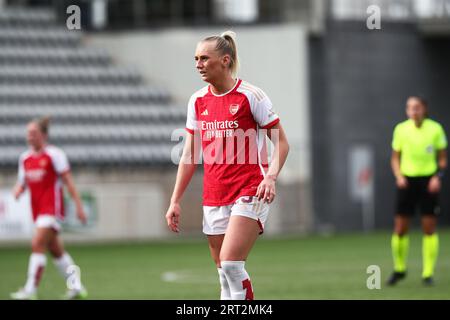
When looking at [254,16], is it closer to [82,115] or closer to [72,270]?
[82,115]

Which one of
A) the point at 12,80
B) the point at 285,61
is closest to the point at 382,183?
the point at 285,61

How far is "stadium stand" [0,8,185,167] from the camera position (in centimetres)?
2984

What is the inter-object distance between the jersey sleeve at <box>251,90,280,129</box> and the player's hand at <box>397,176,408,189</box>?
584cm

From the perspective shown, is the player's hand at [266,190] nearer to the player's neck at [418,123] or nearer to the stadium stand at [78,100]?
the player's neck at [418,123]

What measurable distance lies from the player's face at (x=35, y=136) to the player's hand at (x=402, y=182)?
4.19 metres

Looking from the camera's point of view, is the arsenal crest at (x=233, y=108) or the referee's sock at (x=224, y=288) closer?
the arsenal crest at (x=233, y=108)

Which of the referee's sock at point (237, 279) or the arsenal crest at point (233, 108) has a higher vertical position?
the arsenal crest at point (233, 108)

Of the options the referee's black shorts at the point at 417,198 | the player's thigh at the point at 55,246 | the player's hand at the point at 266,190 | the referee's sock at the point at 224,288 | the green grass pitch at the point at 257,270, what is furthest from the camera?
the referee's black shorts at the point at 417,198

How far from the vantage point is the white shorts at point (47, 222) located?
1280cm

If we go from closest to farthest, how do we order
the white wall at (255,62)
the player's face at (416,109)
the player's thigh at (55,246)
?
the player's thigh at (55,246)
the player's face at (416,109)
the white wall at (255,62)

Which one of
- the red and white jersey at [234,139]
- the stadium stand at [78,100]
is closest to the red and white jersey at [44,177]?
the red and white jersey at [234,139]

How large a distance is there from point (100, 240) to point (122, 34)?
7.69 metres


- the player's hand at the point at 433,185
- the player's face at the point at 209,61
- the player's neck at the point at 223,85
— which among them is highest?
the player's face at the point at 209,61

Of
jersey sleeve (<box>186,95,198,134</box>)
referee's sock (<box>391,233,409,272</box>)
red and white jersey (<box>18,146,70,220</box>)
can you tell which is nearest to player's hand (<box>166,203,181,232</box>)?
jersey sleeve (<box>186,95,198,134</box>)
